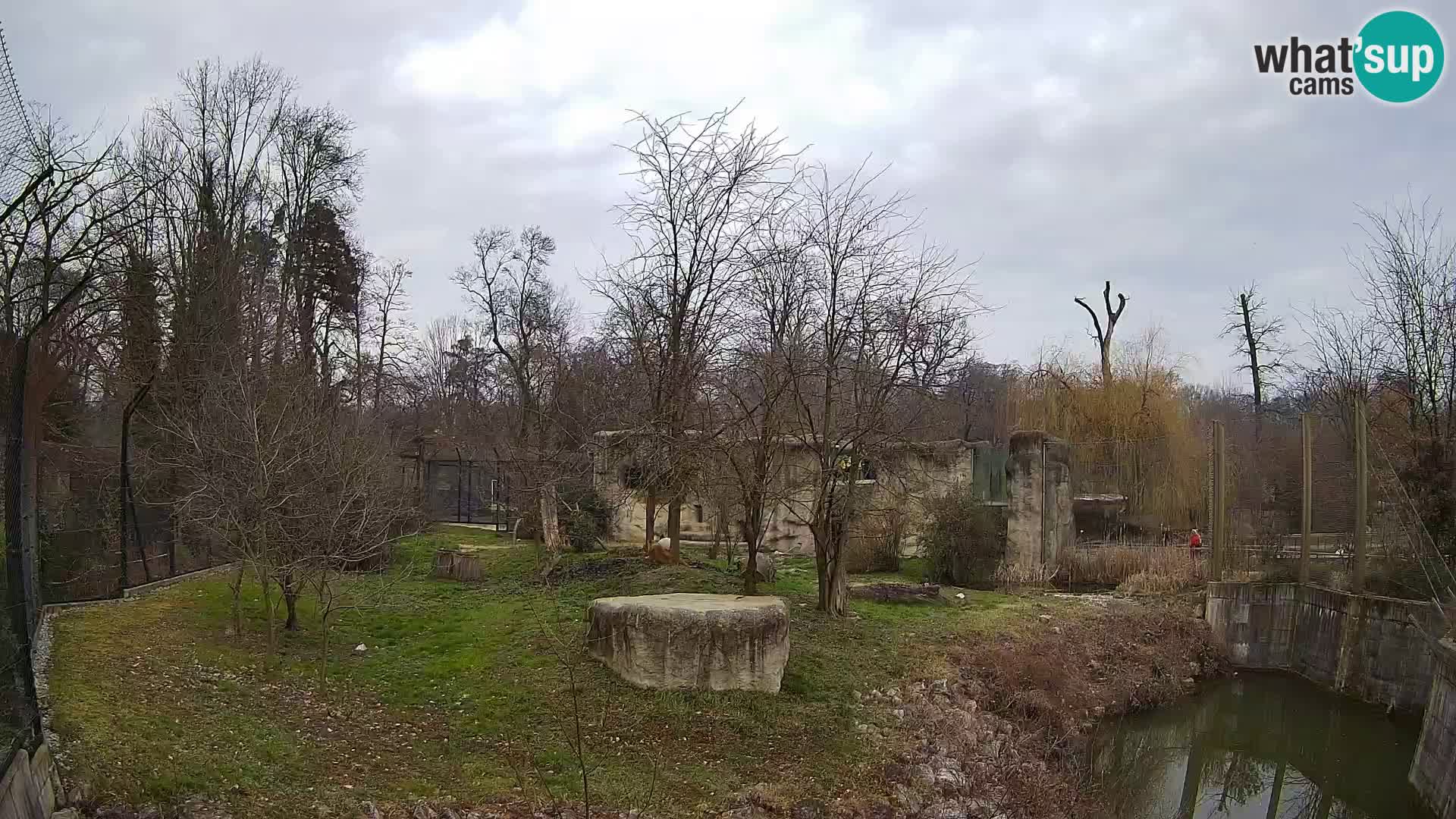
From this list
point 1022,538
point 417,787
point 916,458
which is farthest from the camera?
point 916,458

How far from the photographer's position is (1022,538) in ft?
59.3

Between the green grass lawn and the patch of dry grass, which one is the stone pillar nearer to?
the patch of dry grass

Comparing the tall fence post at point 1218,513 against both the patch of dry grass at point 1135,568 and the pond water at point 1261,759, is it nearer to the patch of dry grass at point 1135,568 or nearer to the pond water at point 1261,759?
the patch of dry grass at point 1135,568

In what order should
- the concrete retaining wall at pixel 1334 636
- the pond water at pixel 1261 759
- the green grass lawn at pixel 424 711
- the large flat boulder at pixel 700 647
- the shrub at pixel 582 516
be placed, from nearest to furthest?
1. the green grass lawn at pixel 424 711
2. the large flat boulder at pixel 700 647
3. the pond water at pixel 1261 759
4. the concrete retaining wall at pixel 1334 636
5. the shrub at pixel 582 516

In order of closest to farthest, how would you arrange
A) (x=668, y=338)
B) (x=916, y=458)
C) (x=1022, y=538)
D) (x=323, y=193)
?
(x=668, y=338)
(x=1022, y=538)
(x=916, y=458)
(x=323, y=193)

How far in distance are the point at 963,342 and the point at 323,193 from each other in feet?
62.0

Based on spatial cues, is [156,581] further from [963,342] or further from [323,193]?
[323,193]

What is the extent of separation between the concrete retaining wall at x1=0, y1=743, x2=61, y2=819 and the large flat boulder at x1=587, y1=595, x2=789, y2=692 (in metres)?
4.69

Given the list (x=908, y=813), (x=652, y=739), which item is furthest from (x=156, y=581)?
(x=908, y=813)

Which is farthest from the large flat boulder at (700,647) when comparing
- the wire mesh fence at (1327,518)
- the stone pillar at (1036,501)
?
the stone pillar at (1036,501)

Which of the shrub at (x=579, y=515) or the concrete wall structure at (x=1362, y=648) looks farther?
the shrub at (x=579, y=515)

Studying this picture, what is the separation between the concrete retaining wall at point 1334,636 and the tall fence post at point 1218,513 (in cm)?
70

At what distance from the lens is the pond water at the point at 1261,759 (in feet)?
34.4

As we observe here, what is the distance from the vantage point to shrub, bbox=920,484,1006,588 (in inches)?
687
